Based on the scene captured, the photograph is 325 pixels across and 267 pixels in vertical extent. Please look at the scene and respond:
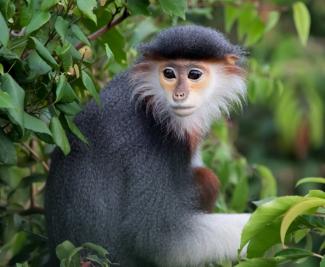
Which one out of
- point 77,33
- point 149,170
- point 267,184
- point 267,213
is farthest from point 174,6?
point 267,184

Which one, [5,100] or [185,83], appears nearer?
[5,100]

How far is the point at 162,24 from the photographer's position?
5.20 m

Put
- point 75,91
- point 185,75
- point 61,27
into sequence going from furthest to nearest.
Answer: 1. point 185,75
2. point 75,91
3. point 61,27

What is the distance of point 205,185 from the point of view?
4.25m

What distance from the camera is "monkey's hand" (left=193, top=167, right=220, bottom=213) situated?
13.9ft

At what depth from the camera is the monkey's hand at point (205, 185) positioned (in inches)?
167

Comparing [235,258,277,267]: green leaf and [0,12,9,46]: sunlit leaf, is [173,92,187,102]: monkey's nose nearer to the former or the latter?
[0,12,9,46]: sunlit leaf

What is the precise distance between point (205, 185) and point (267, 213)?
1.38m

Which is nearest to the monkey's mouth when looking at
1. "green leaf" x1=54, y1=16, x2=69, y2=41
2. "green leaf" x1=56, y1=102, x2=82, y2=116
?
"green leaf" x1=56, y1=102, x2=82, y2=116

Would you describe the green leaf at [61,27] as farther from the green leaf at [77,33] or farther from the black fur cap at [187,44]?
the black fur cap at [187,44]

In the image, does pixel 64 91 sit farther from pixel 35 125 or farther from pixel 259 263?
pixel 259 263

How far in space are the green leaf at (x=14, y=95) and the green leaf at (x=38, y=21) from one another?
0.17 m

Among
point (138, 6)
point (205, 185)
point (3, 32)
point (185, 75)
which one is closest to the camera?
point (3, 32)

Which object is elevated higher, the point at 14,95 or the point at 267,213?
the point at 14,95
